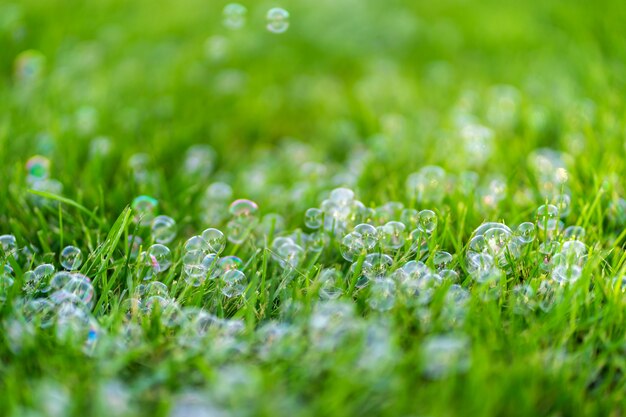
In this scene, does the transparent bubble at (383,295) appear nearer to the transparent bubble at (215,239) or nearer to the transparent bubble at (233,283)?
the transparent bubble at (233,283)

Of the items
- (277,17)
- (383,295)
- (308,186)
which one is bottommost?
(308,186)

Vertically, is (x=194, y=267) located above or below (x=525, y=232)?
below

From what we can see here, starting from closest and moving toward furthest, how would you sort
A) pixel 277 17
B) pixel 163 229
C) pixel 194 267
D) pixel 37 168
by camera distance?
1. pixel 194 267
2. pixel 163 229
3. pixel 37 168
4. pixel 277 17

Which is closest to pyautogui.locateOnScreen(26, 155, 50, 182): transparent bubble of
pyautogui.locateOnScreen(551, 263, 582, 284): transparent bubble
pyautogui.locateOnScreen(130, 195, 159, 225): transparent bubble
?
pyautogui.locateOnScreen(130, 195, 159, 225): transparent bubble

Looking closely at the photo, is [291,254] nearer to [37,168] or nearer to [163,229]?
[163,229]

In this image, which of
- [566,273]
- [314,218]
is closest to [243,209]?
[314,218]
